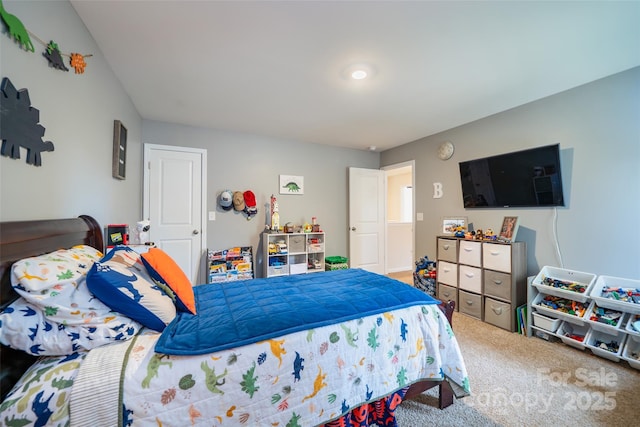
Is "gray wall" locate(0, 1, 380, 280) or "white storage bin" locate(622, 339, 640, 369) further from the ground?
"gray wall" locate(0, 1, 380, 280)

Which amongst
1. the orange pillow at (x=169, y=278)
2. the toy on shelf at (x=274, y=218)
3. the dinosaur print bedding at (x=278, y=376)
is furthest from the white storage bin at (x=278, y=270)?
the dinosaur print bedding at (x=278, y=376)

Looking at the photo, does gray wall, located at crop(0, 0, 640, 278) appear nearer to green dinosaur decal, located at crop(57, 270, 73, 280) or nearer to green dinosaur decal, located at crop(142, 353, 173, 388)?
green dinosaur decal, located at crop(57, 270, 73, 280)

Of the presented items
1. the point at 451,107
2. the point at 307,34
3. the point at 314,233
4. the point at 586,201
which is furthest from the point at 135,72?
the point at 586,201

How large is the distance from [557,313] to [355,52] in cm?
291

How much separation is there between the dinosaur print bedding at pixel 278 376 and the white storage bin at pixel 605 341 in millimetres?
1560

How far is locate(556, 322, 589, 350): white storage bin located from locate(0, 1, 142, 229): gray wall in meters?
3.86

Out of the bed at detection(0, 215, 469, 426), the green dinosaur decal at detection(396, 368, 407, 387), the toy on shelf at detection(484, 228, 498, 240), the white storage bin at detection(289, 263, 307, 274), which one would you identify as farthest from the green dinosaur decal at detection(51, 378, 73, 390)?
the toy on shelf at detection(484, 228, 498, 240)

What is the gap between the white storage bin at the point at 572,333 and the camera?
7.31 feet

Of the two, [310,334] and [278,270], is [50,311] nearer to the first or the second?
[310,334]

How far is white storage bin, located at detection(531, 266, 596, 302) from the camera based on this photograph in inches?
87.4

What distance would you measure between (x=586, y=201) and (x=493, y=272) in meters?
1.06

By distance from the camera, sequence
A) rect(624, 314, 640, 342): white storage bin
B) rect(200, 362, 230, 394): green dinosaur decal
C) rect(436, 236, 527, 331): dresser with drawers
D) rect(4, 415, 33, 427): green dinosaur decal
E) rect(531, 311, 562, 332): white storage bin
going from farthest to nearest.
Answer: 1. rect(436, 236, 527, 331): dresser with drawers
2. rect(531, 311, 562, 332): white storage bin
3. rect(624, 314, 640, 342): white storage bin
4. rect(200, 362, 230, 394): green dinosaur decal
5. rect(4, 415, 33, 427): green dinosaur decal

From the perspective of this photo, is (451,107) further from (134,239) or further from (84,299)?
(134,239)

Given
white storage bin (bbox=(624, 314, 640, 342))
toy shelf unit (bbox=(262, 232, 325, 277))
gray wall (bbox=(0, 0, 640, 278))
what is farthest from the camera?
toy shelf unit (bbox=(262, 232, 325, 277))
